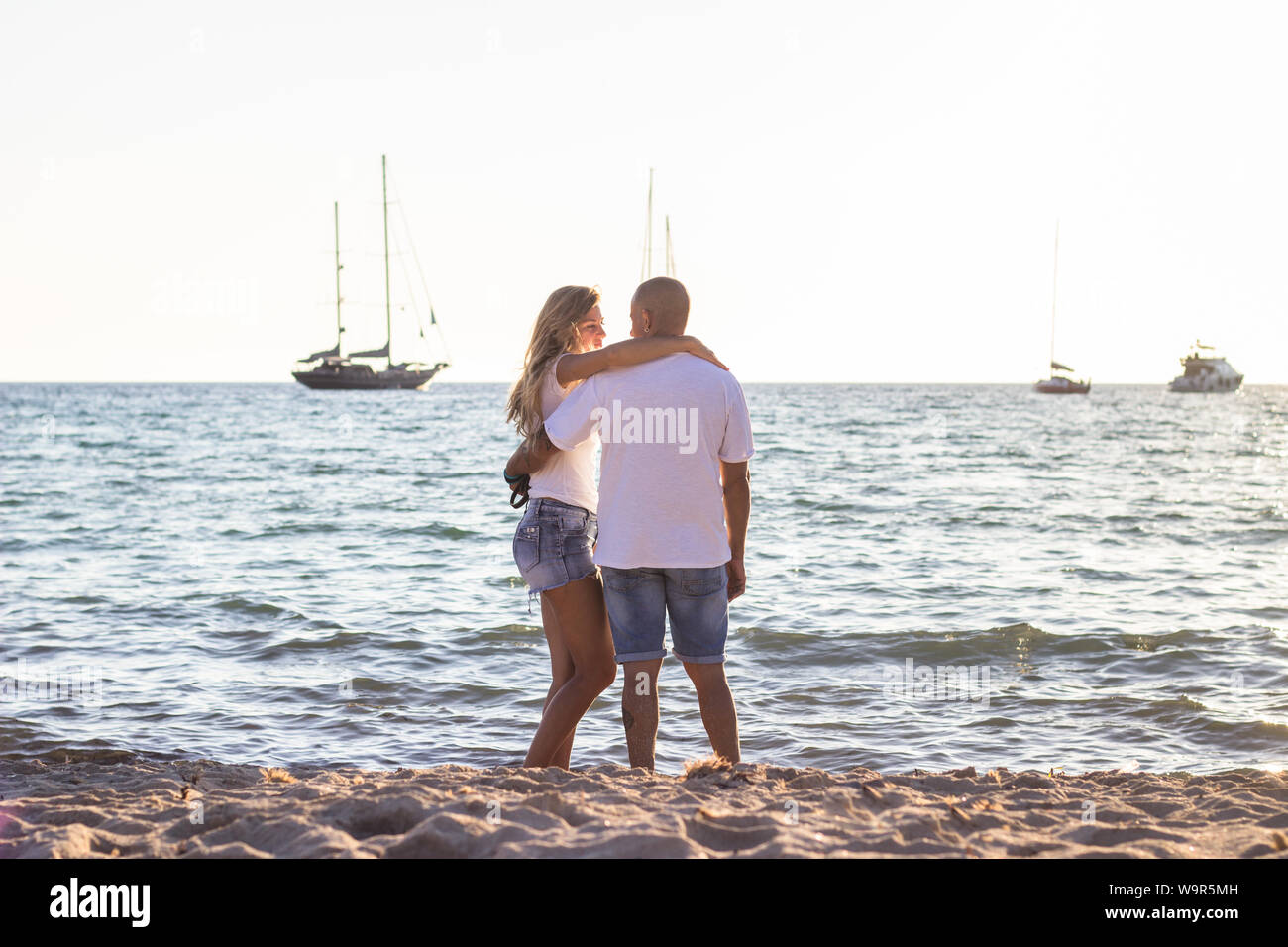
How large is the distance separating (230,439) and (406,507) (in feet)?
72.6

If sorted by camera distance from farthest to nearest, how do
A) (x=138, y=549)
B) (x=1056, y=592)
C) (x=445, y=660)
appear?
(x=138, y=549) < (x=1056, y=592) < (x=445, y=660)

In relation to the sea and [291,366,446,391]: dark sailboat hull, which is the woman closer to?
the sea

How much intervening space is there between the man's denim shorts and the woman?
0.41 feet

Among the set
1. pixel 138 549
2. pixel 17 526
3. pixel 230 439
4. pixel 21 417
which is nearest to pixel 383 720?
pixel 138 549

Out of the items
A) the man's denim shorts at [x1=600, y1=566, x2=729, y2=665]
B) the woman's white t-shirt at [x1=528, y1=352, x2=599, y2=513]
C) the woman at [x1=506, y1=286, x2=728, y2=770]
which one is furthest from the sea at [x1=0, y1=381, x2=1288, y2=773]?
the woman's white t-shirt at [x1=528, y1=352, x2=599, y2=513]

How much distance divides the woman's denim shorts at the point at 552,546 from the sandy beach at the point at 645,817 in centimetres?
78

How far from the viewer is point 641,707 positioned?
13.6ft

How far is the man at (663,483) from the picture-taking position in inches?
148

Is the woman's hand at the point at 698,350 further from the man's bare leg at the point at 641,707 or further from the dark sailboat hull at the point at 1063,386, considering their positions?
the dark sailboat hull at the point at 1063,386

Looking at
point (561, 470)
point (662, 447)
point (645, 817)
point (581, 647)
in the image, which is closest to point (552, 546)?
point (561, 470)

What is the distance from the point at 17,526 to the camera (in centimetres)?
1476

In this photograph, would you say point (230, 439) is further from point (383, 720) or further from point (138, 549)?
point (383, 720)

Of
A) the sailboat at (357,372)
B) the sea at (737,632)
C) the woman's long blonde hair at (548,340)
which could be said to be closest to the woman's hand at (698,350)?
the woman's long blonde hair at (548,340)
